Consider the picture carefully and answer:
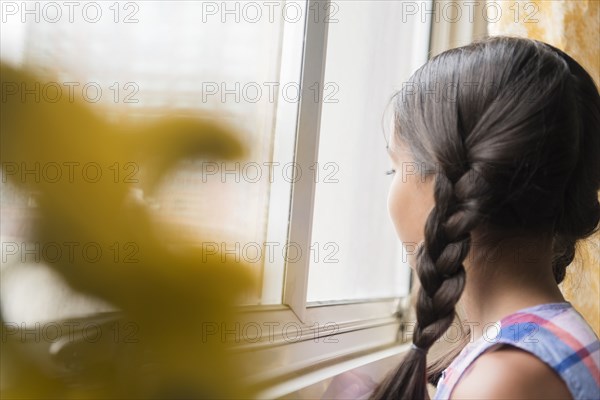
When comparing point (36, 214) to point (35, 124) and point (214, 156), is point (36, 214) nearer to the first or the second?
point (35, 124)

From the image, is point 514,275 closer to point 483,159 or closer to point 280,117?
point 483,159

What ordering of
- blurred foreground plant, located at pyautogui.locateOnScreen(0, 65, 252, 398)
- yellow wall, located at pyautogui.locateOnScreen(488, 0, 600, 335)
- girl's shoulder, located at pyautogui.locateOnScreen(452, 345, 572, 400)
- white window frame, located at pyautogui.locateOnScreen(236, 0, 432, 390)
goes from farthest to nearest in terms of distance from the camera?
yellow wall, located at pyautogui.locateOnScreen(488, 0, 600, 335) < white window frame, located at pyautogui.locateOnScreen(236, 0, 432, 390) < girl's shoulder, located at pyautogui.locateOnScreen(452, 345, 572, 400) < blurred foreground plant, located at pyautogui.locateOnScreen(0, 65, 252, 398)

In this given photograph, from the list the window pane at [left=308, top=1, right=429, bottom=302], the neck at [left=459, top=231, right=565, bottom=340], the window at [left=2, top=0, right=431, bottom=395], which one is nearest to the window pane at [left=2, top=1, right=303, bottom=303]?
the window at [left=2, top=0, right=431, bottom=395]

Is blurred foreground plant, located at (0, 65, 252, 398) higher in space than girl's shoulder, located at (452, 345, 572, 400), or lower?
higher

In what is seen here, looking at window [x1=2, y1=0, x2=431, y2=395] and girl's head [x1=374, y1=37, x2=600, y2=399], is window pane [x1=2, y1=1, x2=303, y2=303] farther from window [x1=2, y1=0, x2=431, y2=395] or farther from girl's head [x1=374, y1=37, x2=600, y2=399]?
girl's head [x1=374, y1=37, x2=600, y2=399]

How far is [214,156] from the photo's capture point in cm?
65

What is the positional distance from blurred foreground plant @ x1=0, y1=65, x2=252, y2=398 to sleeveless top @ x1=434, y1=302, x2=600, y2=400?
0.25m

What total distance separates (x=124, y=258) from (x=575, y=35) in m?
0.87

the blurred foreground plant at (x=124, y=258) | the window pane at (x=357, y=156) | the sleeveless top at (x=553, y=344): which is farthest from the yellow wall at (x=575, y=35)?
the blurred foreground plant at (x=124, y=258)

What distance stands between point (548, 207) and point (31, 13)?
0.55 meters

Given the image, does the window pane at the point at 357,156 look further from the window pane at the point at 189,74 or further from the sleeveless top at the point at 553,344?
the sleeveless top at the point at 553,344

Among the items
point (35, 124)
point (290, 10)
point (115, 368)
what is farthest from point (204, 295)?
point (290, 10)

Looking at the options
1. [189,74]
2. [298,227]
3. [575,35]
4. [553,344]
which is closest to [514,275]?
[553,344]

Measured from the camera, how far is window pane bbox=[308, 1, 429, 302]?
3.60 feet
